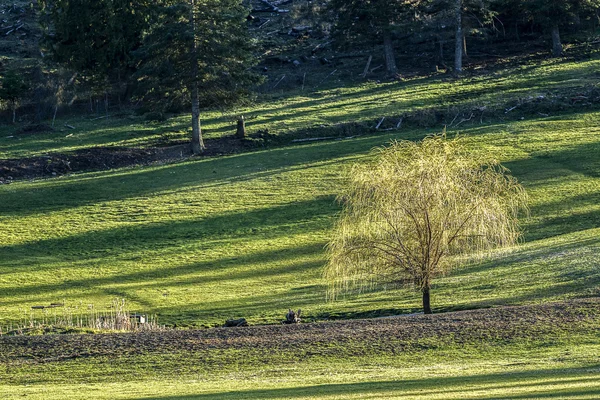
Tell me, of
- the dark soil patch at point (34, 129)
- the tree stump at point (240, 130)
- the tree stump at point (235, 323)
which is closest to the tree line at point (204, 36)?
the tree stump at point (240, 130)

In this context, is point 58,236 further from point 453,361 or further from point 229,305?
point 453,361

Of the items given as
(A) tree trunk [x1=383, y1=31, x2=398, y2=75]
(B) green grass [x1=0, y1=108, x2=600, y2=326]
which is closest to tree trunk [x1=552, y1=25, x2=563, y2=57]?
(A) tree trunk [x1=383, y1=31, x2=398, y2=75]

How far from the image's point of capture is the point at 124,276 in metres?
40.3

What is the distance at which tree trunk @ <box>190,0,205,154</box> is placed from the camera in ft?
200

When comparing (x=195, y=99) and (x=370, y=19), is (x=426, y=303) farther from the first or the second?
(x=370, y=19)

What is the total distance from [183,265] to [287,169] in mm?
16941

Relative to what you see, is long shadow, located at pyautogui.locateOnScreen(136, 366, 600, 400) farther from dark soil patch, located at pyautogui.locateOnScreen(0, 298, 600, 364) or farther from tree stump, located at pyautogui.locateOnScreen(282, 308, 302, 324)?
tree stump, located at pyautogui.locateOnScreen(282, 308, 302, 324)

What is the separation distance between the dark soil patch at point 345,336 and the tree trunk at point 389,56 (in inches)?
2060

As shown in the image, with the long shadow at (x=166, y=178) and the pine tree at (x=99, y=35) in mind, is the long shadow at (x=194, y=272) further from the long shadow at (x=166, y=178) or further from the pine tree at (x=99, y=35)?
the pine tree at (x=99, y=35)

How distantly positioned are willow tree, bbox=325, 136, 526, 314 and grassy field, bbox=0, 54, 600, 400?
2.42 meters

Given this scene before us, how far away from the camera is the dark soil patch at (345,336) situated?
24.3 m

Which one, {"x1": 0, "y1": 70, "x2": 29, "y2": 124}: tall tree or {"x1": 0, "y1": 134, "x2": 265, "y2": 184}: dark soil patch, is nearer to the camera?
{"x1": 0, "y1": 134, "x2": 265, "y2": 184}: dark soil patch

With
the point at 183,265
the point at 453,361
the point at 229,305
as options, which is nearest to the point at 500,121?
the point at 183,265

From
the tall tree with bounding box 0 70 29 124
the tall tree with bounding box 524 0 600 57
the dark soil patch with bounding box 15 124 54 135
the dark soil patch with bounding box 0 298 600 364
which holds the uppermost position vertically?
the tall tree with bounding box 524 0 600 57
